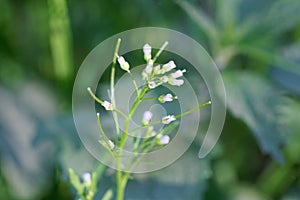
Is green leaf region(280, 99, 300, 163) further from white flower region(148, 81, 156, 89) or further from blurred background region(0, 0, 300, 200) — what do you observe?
white flower region(148, 81, 156, 89)

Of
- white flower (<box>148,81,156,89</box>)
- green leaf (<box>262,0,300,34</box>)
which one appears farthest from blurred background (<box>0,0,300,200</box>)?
white flower (<box>148,81,156,89</box>)

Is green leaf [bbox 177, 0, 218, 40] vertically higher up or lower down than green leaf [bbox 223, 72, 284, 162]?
higher up

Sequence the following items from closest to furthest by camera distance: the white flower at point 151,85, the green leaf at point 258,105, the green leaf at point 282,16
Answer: the white flower at point 151,85, the green leaf at point 258,105, the green leaf at point 282,16

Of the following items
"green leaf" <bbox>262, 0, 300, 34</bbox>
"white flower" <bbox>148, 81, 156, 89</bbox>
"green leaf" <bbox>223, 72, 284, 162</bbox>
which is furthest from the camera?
"green leaf" <bbox>262, 0, 300, 34</bbox>

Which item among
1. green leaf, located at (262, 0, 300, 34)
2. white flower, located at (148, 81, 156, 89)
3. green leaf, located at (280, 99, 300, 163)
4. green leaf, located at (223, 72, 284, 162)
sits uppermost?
white flower, located at (148, 81, 156, 89)

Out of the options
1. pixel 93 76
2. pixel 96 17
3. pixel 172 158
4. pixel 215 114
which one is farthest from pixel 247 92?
pixel 96 17

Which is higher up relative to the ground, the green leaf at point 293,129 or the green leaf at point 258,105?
the green leaf at point 258,105

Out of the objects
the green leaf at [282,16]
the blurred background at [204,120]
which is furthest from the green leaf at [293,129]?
the green leaf at [282,16]

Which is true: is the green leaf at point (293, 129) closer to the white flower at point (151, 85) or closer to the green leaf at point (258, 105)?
the green leaf at point (258, 105)

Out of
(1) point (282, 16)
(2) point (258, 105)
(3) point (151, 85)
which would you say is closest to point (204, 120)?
(2) point (258, 105)
